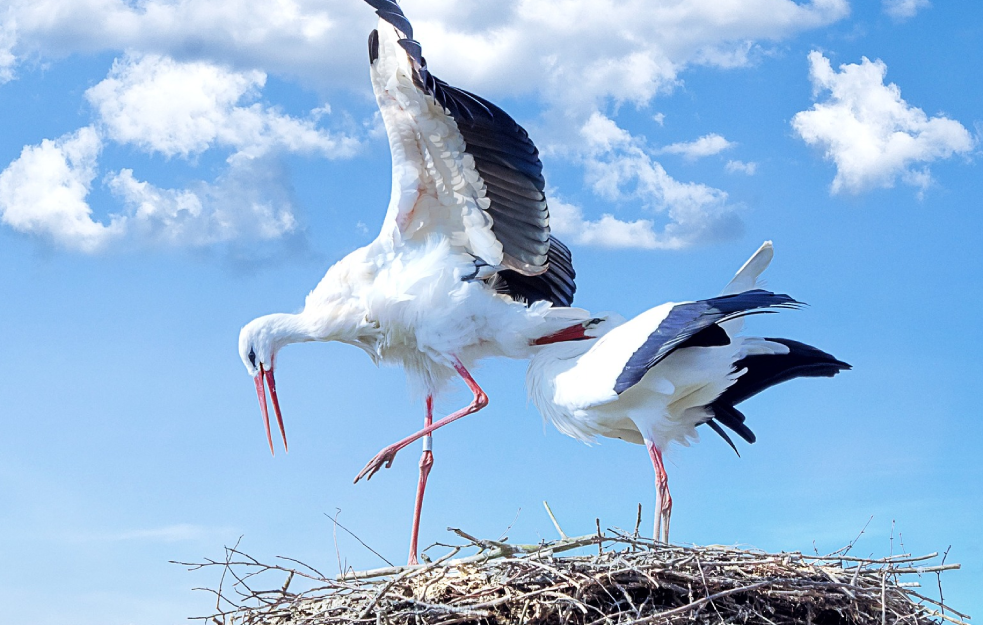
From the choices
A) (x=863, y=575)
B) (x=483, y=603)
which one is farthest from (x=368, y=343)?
(x=863, y=575)

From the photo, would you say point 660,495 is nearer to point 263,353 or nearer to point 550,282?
point 550,282

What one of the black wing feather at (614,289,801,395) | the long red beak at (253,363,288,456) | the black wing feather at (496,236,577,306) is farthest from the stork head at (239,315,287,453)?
the black wing feather at (614,289,801,395)

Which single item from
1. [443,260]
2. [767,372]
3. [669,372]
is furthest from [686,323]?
[443,260]

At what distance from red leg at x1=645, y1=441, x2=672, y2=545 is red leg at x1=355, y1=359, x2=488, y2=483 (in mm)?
1079

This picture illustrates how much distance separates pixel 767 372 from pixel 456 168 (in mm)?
1803

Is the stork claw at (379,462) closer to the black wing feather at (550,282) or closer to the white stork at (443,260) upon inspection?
the white stork at (443,260)

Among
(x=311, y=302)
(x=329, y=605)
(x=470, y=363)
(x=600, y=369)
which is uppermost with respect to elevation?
(x=311, y=302)

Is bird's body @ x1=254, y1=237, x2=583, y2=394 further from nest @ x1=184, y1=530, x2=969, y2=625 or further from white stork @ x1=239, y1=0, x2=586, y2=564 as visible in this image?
nest @ x1=184, y1=530, x2=969, y2=625

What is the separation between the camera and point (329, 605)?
453cm

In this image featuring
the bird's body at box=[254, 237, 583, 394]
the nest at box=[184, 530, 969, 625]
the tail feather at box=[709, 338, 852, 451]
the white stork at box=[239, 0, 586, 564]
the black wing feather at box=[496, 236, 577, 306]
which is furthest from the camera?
the black wing feather at box=[496, 236, 577, 306]

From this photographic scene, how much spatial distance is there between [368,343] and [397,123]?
1.27m

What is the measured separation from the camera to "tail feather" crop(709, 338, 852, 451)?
5484 millimetres

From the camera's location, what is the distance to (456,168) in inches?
228

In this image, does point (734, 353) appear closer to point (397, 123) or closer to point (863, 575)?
point (863, 575)
